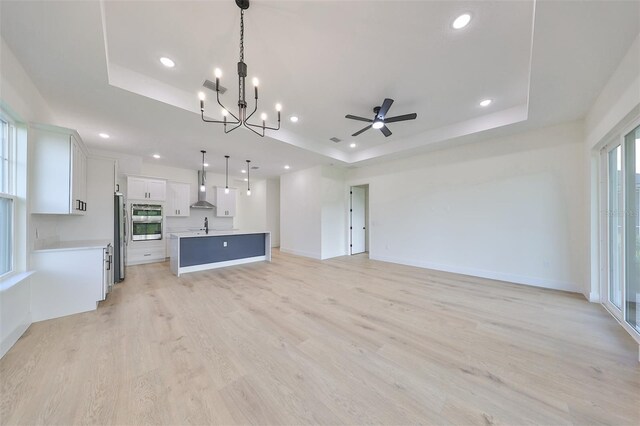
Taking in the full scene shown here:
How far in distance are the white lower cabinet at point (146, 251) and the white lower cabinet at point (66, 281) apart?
10.3 ft

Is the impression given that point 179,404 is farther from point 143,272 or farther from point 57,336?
point 143,272

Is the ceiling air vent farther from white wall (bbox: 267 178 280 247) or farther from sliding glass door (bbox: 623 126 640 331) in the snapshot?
white wall (bbox: 267 178 280 247)

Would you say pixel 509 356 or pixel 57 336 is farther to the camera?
pixel 57 336

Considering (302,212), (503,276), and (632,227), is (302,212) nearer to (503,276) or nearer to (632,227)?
(503,276)

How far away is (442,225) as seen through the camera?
16.9ft

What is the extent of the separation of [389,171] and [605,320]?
14.9ft

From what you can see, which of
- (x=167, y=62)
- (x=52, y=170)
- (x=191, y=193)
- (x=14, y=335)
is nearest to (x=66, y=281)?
(x=14, y=335)

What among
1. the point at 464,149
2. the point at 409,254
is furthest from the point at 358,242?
the point at 464,149

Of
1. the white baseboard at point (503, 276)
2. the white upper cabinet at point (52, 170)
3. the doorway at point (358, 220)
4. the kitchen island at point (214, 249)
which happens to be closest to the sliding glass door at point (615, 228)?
the white baseboard at point (503, 276)

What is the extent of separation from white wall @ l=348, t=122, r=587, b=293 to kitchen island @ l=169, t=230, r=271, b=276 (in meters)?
3.64

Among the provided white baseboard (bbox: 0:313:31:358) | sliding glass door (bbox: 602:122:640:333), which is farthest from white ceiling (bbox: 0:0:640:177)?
white baseboard (bbox: 0:313:31:358)

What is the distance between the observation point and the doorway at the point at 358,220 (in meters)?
7.34

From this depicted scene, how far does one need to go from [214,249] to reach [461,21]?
578 centimetres

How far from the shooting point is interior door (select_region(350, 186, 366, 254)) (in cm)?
738
